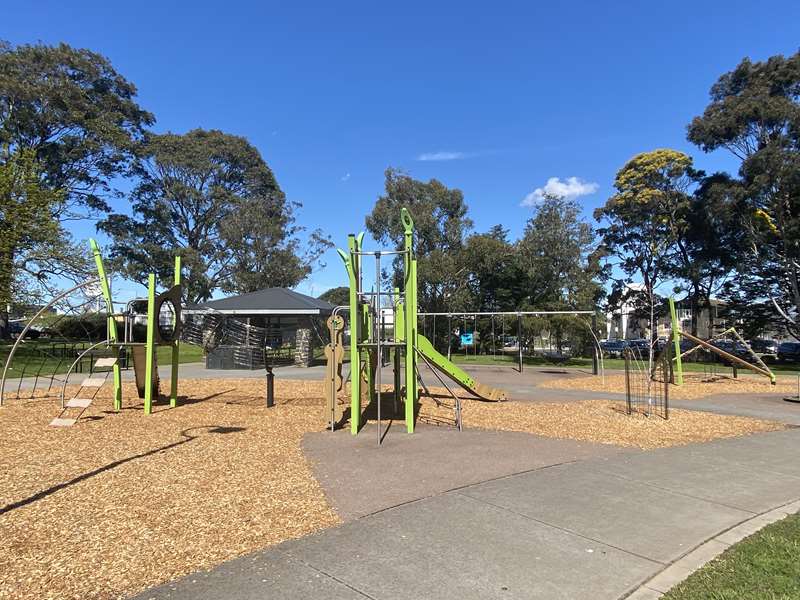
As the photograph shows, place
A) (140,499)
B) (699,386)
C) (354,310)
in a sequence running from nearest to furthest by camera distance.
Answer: (140,499) → (354,310) → (699,386)

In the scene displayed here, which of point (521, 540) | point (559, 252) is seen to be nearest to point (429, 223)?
point (559, 252)

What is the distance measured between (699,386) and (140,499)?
17.5 meters

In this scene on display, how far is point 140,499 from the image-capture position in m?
5.38

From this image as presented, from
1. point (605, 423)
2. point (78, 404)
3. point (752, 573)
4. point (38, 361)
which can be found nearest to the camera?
point (752, 573)

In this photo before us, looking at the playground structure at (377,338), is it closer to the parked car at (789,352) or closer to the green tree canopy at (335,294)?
the parked car at (789,352)

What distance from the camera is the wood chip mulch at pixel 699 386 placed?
16.2 metres

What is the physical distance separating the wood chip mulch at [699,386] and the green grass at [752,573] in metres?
11.6

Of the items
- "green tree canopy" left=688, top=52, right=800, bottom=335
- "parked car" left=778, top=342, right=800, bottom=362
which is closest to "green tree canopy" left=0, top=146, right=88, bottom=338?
"green tree canopy" left=688, top=52, right=800, bottom=335

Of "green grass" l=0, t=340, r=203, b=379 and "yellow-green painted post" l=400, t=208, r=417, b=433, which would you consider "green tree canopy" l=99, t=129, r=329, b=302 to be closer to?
"green grass" l=0, t=340, r=203, b=379

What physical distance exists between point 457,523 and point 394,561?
0.94 meters

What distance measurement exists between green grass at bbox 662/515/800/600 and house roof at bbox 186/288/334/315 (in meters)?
24.0

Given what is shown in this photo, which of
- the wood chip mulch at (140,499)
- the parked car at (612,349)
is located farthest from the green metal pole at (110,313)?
the parked car at (612,349)

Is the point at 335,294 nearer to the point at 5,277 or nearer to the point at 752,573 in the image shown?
the point at 5,277

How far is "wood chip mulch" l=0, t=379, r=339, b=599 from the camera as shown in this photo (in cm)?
384
